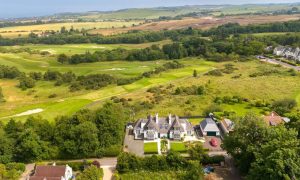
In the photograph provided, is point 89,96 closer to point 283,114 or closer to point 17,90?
point 17,90

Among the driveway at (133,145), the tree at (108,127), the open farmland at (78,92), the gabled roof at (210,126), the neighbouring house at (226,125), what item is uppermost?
the tree at (108,127)

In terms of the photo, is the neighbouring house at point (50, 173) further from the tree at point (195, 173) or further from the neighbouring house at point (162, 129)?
the neighbouring house at point (162, 129)

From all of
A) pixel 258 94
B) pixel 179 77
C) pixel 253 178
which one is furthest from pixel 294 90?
pixel 253 178

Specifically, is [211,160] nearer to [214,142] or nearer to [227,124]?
[214,142]

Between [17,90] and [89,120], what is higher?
[89,120]

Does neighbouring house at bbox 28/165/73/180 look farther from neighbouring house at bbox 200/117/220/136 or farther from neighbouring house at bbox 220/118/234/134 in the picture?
neighbouring house at bbox 220/118/234/134

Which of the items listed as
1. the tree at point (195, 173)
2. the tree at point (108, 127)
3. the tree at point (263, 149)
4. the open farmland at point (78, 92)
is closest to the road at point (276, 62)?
the open farmland at point (78, 92)
